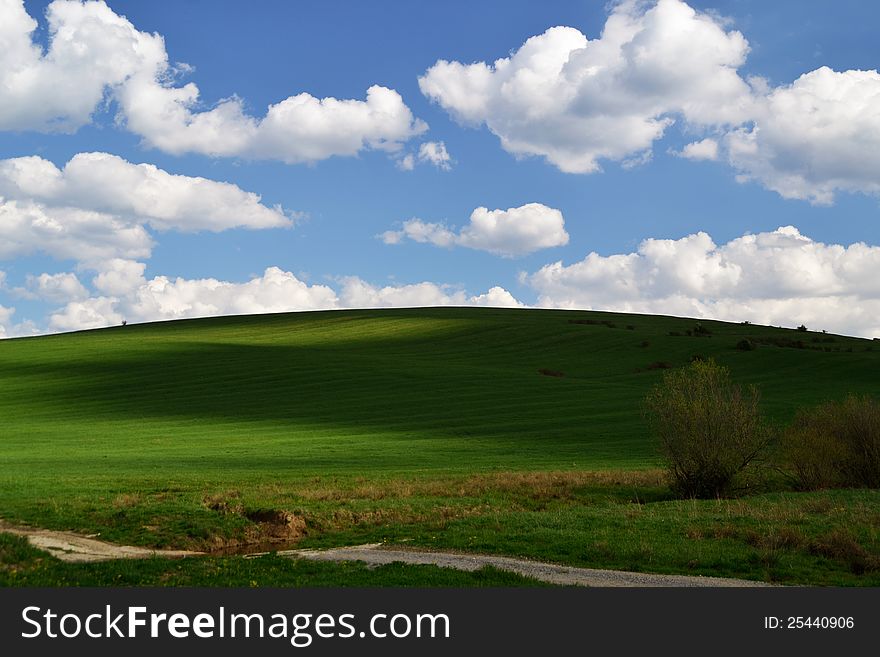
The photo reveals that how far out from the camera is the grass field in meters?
22.7

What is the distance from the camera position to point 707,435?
112 ft

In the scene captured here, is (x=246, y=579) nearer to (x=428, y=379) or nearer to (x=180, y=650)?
(x=180, y=650)

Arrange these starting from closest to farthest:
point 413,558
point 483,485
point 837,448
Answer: point 413,558 → point 483,485 → point 837,448

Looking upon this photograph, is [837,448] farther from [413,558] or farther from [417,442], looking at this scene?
[413,558]

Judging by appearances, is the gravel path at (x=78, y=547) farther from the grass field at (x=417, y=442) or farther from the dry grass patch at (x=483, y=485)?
the dry grass patch at (x=483, y=485)

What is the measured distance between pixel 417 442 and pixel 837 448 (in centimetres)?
2411

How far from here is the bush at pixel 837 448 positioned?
3519 centimetres

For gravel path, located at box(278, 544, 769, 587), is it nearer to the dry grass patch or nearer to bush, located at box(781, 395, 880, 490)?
the dry grass patch

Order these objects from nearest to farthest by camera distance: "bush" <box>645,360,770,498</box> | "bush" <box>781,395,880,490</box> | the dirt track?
the dirt track < "bush" <box>645,360,770,498</box> < "bush" <box>781,395,880,490</box>

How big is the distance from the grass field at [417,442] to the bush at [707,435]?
1620 mm

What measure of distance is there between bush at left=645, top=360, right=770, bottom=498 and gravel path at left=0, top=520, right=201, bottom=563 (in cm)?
2106

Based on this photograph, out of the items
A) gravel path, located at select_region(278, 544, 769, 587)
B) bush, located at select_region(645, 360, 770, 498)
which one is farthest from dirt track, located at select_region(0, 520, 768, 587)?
bush, located at select_region(645, 360, 770, 498)

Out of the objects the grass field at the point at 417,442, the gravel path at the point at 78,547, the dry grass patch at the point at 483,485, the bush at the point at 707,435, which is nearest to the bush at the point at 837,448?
the bush at the point at 707,435

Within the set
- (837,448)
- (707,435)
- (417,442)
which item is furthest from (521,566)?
(417,442)
